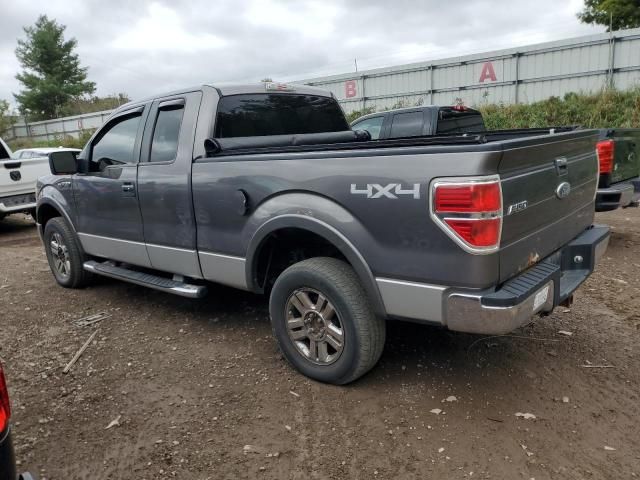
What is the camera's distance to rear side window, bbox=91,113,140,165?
448 centimetres

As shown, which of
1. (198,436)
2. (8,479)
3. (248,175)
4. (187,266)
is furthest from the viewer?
(187,266)

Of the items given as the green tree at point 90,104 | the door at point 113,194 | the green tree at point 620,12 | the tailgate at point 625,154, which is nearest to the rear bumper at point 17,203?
the door at point 113,194

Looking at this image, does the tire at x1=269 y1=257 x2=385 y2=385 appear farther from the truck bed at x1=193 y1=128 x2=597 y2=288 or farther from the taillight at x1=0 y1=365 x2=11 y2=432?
the taillight at x1=0 y1=365 x2=11 y2=432

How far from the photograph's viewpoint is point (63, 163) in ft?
15.6

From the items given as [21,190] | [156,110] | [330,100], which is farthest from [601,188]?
[21,190]

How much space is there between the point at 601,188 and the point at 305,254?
153 inches

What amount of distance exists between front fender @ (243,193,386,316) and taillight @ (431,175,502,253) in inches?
19.6

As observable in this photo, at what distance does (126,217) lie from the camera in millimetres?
4430

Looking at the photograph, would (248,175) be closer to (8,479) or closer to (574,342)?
(8,479)

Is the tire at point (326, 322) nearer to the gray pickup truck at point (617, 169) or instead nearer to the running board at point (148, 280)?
the running board at point (148, 280)

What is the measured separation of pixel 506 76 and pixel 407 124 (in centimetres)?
945

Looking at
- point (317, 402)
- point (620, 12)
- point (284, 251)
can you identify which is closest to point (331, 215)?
point (284, 251)

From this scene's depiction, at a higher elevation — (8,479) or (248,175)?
(248,175)

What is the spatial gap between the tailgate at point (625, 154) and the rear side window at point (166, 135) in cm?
476
